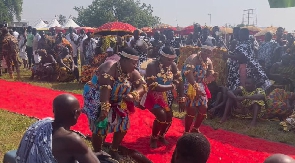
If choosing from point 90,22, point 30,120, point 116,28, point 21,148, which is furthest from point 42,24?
point 21,148

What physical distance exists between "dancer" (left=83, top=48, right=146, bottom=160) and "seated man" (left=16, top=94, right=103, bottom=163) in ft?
5.50

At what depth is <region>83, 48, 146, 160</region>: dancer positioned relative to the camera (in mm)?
4948

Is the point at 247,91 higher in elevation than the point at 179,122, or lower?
higher

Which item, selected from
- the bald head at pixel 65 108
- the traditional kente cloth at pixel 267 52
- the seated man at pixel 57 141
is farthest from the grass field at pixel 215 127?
the traditional kente cloth at pixel 267 52

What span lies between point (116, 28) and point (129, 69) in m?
12.4

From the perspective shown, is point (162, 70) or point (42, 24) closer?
point (162, 70)

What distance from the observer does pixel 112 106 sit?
5.18 meters

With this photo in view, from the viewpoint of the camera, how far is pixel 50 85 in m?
12.6

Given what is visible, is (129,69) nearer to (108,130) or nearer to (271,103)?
(108,130)

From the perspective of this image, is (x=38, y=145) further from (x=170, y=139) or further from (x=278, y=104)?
(x=278, y=104)

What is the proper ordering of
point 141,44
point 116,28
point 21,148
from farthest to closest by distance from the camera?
point 116,28
point 141,44
point 21,148

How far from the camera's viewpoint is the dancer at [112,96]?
4948 mm

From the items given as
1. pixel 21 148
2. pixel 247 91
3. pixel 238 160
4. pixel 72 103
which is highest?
pixel 72 103

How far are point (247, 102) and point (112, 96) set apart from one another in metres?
4.47
